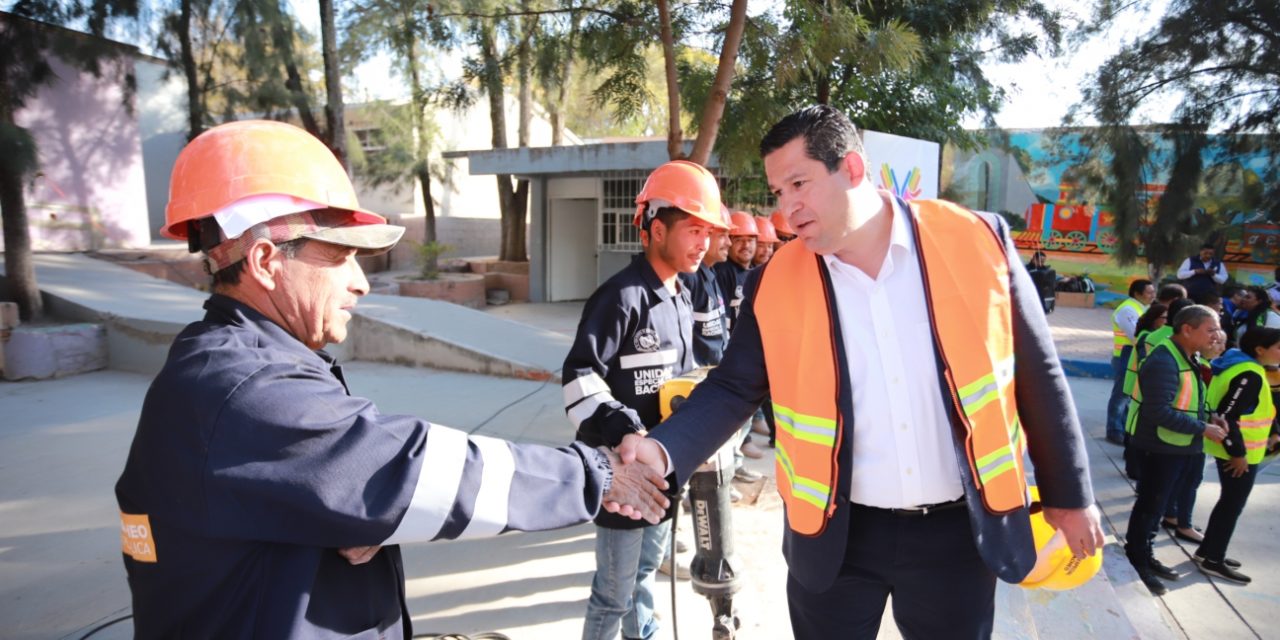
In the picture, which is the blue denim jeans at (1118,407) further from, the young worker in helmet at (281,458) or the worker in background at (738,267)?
the young worker in helmet at (281,458)

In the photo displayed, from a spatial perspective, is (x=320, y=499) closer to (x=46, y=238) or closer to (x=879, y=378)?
(x=879, y=378)

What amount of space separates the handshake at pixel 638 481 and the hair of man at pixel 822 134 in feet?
2.92

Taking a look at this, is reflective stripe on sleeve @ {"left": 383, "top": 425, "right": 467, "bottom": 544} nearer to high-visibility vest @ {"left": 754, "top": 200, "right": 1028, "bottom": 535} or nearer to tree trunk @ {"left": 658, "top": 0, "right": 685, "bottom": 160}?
high-visibility vest @ {"left": 754, "top": 200, "right": 1028, "bottom": 535}

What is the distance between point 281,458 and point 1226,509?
513 centimetres

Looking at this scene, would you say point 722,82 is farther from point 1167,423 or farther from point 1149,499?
point 1149,499

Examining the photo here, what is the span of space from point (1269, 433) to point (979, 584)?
3.85 meters

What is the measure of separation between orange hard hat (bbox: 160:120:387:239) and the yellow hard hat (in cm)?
187

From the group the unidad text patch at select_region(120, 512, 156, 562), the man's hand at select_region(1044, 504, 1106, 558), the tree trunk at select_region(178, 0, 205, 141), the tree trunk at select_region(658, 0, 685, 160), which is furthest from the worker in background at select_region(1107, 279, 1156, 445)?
the tree trunk at select_region(178, 0, 205, 141)

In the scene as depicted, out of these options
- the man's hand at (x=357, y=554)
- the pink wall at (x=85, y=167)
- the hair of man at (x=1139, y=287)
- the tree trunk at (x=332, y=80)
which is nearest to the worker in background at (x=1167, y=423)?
the hair of man at (x=1139, y=287)

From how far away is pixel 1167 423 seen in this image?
3938 mm

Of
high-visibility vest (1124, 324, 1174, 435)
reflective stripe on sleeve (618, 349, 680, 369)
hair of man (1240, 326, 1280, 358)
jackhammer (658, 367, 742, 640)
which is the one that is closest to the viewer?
jackhammer (658, 367, 742, 640)

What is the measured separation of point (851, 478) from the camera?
71.1 inches

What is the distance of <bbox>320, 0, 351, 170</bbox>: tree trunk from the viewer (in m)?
9.05

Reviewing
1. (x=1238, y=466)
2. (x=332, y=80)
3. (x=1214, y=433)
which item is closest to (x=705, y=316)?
(x=1214, y=433)
